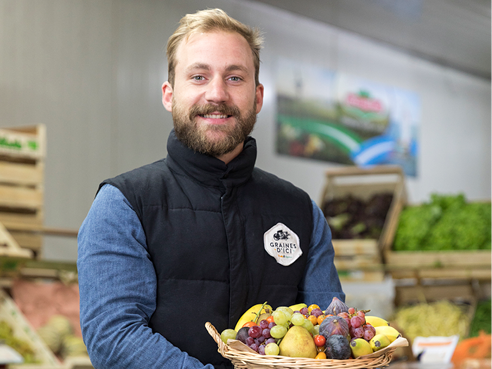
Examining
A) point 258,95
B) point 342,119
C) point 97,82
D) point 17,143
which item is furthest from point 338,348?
point 342,119

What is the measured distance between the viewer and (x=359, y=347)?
1.28 meters

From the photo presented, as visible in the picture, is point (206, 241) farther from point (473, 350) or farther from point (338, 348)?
point (473, 350)

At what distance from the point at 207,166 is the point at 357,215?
3862 millimetres

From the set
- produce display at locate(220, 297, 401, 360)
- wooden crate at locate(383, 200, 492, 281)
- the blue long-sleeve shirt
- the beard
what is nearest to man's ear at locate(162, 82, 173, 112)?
the beard

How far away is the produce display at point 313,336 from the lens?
4.14 feet

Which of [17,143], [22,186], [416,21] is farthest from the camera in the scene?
[416,21]

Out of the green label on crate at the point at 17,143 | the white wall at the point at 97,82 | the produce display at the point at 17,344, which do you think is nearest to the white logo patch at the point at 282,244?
the produce display at the point at 17,344

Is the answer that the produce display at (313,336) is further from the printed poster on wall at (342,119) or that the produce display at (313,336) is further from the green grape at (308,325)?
the printed poster on wall at (342,119)

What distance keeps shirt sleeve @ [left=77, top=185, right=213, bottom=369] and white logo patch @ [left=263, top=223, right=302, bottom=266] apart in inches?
14.5

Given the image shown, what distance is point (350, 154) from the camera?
8.76m

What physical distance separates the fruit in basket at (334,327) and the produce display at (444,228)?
375 centimetres

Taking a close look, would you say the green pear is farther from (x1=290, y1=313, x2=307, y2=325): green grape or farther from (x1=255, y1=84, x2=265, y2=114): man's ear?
(x1=255, y1=84, x2=265, y2=114): man's ear

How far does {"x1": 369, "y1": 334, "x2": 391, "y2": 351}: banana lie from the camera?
131 cm

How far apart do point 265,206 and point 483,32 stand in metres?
7.95
